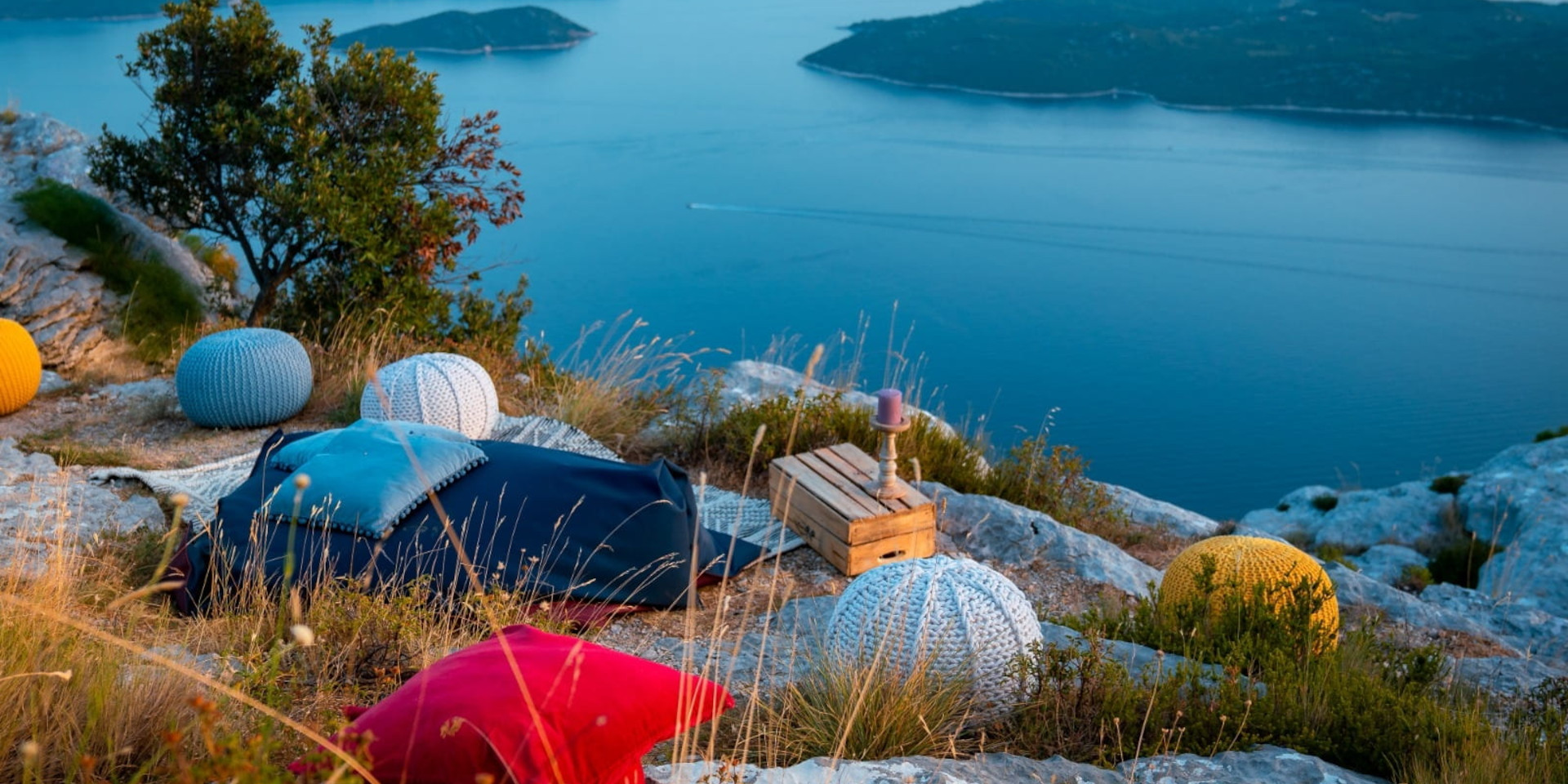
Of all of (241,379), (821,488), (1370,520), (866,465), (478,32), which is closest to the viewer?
(821,488)

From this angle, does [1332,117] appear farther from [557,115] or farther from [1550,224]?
[557,115]

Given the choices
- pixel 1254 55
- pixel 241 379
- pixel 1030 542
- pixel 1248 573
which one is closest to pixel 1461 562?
pixel 1030 542

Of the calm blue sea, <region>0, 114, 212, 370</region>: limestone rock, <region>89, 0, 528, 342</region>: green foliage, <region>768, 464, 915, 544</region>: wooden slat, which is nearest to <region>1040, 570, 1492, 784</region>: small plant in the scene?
<region>768, 464, 915, 544</region>: wooden slat

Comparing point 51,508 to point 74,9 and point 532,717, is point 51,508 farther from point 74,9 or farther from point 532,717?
point 74,9

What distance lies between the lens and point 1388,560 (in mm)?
9914

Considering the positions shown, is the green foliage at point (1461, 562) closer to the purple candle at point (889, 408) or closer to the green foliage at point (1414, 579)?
the green foliage at point (1414, 579)

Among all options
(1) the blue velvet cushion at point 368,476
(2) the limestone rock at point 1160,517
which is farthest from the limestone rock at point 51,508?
(2) the limestone rock at point 1160,517

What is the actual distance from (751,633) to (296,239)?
20.3 ft

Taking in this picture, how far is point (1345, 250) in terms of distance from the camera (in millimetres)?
30203

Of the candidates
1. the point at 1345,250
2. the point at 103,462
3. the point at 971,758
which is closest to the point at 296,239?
the point at 103,462

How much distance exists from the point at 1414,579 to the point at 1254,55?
147 ft

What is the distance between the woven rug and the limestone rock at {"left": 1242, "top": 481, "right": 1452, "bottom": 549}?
7.46 m

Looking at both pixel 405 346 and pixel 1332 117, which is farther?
pixel 1332 117

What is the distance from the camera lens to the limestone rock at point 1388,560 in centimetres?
934
